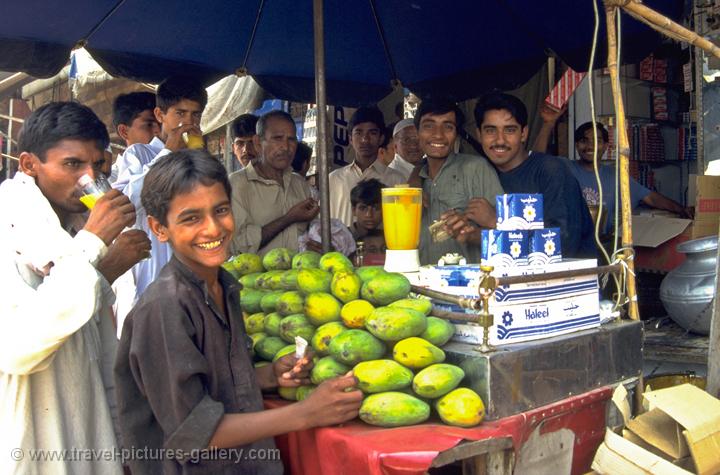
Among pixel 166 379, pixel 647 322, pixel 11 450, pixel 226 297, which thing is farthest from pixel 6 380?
pixel 647 322

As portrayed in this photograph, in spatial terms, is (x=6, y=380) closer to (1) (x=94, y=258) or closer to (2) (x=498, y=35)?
(1) (x=94, y=258)

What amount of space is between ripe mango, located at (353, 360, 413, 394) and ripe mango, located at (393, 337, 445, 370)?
0.03 metres

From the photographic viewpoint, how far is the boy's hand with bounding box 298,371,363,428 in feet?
5.38

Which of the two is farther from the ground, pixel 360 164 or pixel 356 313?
pixel 360 164

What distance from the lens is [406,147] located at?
16.1 ft

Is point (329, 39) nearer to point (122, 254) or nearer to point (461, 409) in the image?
→ point (122, 254)

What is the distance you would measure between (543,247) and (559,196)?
0.97 metres

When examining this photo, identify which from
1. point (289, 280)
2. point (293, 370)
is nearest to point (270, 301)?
point (289, 280)

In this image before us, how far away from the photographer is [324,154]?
2932 millimetres

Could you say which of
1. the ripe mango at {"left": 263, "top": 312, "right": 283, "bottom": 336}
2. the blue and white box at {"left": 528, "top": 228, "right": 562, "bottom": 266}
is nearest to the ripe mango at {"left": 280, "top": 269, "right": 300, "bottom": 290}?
the ripe mango at {"left": 263, "top": 312, "right": 283, "bottom": 336}

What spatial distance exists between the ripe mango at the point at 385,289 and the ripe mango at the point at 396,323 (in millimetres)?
105

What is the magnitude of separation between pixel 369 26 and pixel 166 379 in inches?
127

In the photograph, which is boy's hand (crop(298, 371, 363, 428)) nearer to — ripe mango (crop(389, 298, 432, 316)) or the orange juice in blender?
ripe mango (crop(389, 298, 432, 316))

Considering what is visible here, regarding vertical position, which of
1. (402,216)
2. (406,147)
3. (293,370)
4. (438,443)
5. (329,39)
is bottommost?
(438,443)
